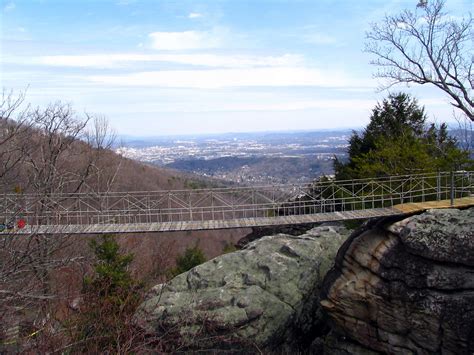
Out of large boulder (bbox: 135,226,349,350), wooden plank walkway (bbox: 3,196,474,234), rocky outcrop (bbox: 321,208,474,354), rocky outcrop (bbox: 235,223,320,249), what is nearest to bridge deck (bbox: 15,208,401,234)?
wooden plank walkway (bbox: 3,196,474,234)

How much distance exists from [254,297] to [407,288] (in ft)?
12.4

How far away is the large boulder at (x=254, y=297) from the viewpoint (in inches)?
423

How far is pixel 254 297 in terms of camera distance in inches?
448

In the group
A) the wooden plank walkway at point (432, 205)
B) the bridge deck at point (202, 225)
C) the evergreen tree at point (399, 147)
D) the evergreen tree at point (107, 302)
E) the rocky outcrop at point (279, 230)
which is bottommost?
the rocky outcrop at point (279, 230)

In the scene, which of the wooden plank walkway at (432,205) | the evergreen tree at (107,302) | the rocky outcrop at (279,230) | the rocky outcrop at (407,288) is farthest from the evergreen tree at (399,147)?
the evergreen tree at (107,302)

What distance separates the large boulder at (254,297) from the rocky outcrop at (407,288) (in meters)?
1.06

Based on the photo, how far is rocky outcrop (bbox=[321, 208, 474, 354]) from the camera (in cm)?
923

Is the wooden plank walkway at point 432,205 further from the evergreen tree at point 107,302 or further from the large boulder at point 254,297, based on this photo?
the evergreen tree at point 107,302

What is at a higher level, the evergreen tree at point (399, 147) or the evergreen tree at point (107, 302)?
the evergreen tree at point (399, 147)

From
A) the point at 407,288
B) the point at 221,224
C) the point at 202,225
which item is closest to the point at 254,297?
the point at 221,224

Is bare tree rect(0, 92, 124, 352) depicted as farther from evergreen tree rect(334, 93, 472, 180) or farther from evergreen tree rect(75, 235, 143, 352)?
evergreen tree rect(334, 93, 472, 180)

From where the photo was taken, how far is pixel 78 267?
11.9 m

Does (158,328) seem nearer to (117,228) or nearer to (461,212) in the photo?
(117,228)

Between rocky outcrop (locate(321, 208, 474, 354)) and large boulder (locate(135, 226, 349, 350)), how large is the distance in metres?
1.06
